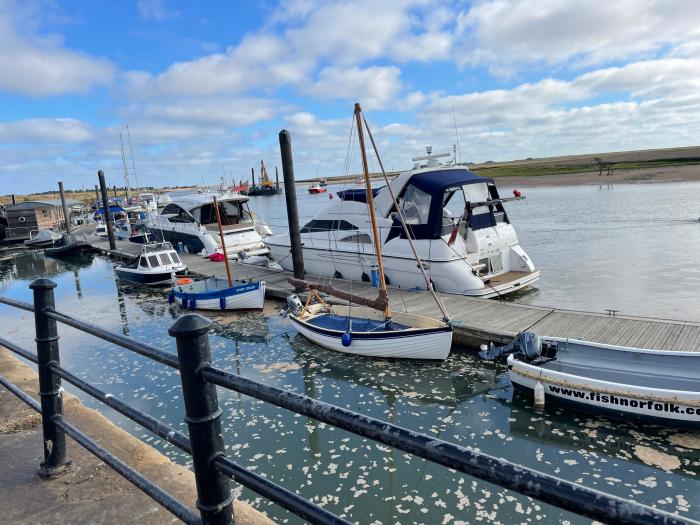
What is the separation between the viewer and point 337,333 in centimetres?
1288

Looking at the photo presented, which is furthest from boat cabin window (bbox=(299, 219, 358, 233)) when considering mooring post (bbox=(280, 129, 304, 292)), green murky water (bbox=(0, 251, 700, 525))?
green murky water (bbox=(0, 251, 700, 525))

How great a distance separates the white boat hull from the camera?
7.98 meters

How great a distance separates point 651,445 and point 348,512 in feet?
16.5

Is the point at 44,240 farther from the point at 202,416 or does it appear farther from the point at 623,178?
the point at 623,178

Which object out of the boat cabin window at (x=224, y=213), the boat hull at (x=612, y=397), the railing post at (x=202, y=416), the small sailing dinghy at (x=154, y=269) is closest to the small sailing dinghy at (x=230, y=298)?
the small sailing dinghy at (x=154, y=269)

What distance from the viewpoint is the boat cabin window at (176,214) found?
31.3 m

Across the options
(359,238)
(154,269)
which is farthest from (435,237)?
(154,269)

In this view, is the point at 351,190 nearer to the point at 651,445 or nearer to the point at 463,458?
the point at 651,445

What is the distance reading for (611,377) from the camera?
936 centimetres

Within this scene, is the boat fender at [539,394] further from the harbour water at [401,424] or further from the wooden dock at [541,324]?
the wooden dock at [541,324]

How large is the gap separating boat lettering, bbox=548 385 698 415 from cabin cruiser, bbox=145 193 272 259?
68.5ft

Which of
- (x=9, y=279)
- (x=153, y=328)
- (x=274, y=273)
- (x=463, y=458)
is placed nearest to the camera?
(x=463, y=458)

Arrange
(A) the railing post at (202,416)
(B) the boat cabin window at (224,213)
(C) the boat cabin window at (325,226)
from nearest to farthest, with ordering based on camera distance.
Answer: (A) the railing post at (202,416) < (C) the boat cabin window at (325,226) < (B) the boat cabin window at (224,213)

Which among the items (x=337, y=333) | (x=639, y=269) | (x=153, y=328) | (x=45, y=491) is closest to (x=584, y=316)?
(x=337, y=333)
